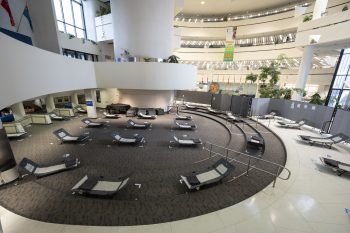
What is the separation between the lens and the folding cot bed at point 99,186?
4.85 meters

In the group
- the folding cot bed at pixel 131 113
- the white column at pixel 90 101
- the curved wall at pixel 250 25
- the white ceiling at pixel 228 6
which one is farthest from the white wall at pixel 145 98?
the curved wall at pixel 250 25

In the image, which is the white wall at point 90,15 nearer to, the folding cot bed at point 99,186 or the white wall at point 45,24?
the white wall at point 45,24

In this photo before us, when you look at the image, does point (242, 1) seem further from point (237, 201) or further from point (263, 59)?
point (237, 201)

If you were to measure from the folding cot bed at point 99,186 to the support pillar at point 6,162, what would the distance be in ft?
7.28

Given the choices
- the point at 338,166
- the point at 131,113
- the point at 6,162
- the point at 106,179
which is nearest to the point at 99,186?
the point at 106,179

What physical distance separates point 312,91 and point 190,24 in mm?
21189

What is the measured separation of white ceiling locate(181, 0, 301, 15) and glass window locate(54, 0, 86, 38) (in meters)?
14.1

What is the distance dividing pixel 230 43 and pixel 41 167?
85.3 ft

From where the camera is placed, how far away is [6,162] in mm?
5090

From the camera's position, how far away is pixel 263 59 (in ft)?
80.1

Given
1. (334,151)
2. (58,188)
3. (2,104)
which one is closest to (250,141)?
(334,151)

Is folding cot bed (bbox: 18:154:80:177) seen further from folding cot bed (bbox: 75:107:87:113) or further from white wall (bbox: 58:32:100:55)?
white wall (bbox: 58:32:100:55)

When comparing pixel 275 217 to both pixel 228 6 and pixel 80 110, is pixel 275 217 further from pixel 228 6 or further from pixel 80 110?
pixel 228 6

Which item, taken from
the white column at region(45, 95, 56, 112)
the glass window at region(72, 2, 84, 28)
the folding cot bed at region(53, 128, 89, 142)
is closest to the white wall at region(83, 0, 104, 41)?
the glass window at region(72, 2, 84, 28)
